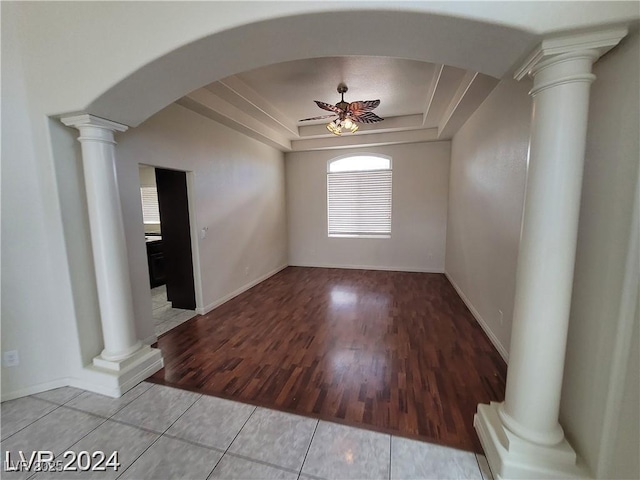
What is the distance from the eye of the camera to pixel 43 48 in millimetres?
1831

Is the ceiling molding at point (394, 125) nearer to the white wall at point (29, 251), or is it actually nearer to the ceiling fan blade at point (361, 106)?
the ceiling fan blade at point (361, 106)

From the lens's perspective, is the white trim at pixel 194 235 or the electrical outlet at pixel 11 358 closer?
the electrical outlet at pixel 11 358

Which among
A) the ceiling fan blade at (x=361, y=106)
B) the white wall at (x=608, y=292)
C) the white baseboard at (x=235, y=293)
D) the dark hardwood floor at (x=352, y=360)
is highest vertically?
the ceiling fan blade at (x=361, y=106)

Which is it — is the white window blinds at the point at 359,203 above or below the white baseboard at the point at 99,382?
above

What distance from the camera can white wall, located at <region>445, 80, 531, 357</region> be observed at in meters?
2.26

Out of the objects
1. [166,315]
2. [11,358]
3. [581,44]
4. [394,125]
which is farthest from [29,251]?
[394,125]

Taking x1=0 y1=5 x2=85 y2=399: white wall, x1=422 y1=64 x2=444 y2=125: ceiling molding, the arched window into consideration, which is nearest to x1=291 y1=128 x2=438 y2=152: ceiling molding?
the arched window

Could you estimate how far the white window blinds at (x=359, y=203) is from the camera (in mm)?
5625

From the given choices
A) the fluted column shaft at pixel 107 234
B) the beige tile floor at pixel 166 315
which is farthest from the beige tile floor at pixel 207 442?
the beige tile floor at pixel 166 315

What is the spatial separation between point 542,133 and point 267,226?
456 centimetres

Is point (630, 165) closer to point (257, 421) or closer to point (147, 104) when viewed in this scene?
point (257, 421)

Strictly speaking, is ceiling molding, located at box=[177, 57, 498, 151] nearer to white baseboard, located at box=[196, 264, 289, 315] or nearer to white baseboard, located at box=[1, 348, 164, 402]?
white baseboard, located at box=[196, 264, 289, 315]

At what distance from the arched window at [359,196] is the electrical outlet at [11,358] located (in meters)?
4.89

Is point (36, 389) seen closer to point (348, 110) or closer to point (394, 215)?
point (348, 110)
